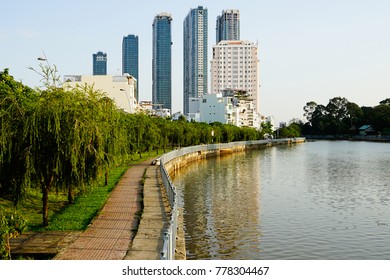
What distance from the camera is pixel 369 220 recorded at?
2673 centimetres

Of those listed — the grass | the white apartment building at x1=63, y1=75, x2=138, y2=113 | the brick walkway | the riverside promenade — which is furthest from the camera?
the white apartment building at x1=63, y1=75, x2=138, y2=113

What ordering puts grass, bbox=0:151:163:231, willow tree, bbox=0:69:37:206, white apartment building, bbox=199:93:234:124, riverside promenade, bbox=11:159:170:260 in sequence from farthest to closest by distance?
white apartment building, bbox=199:93:234:124 → grass, bbox=0:151:163:231 → willow tree, bbox=0:69:37:206 → riverside promenade, bbox=11:159:170:260

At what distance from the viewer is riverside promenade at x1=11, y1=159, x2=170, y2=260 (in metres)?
14.7

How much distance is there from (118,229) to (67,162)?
3.00 metres

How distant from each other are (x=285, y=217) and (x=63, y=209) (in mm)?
11546

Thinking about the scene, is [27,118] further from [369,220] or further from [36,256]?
[369,220]

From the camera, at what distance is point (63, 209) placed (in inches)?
907

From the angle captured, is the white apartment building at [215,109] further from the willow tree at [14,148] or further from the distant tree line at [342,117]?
the willow tree at [14,148]

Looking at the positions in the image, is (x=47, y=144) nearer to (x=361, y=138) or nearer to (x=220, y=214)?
(x=220, y=214)

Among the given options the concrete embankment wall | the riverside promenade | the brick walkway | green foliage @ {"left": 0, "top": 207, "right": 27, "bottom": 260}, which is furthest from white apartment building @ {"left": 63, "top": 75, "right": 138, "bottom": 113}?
green foliage @ {"left": 0, "top": 207, "right": 27, "bottom": 260}

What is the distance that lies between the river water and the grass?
4.24 metres

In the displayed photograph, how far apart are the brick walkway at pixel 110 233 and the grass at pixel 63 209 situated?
465 millimetres

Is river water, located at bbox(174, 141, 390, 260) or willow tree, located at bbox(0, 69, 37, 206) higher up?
willow tree, located at bbox(0, 69, 37, 206)

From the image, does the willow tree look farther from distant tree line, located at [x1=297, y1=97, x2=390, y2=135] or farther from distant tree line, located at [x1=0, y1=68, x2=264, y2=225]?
distant tree line, located at [x1=297, y1=97, x2=390, y2=135]
